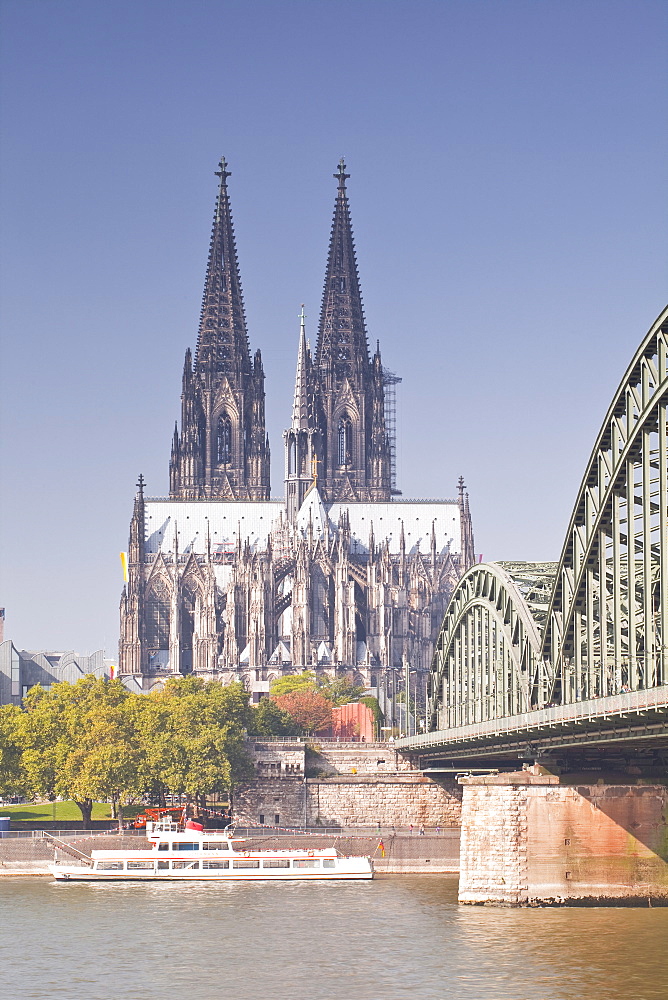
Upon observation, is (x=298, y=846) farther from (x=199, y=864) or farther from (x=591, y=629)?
(x=591, y=629)

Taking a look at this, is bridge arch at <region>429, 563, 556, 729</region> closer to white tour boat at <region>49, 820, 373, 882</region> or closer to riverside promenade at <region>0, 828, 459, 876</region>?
riverside promenade at <region>0, 828, 459, 876</region>

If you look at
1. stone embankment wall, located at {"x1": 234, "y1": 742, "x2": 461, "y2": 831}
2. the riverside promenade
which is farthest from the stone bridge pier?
stone embankment wall, located at {"x1": 234, "y1": 742, "x2": 461, "y2": 831}

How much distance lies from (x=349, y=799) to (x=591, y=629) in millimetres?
41210

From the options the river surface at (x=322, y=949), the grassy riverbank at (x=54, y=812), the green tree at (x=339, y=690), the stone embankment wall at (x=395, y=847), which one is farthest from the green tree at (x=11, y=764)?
the green tree at (x=339, y=690)

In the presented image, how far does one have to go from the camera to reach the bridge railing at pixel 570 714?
183 feet

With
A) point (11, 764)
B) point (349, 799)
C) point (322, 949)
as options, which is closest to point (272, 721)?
point (349, 799)

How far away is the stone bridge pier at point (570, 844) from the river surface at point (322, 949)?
115 cm

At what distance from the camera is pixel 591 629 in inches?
2805

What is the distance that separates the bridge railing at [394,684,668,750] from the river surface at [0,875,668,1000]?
7.05 m

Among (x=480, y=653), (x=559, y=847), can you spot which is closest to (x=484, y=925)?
(x=559, y=847)

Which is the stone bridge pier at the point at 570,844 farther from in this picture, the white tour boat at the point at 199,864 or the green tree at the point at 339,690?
the green tree at the point at 339,690

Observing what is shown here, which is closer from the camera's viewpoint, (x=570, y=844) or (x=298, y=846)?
(x=570, y=844)

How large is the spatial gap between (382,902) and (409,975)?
19930mm

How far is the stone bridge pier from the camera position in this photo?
226 feet
